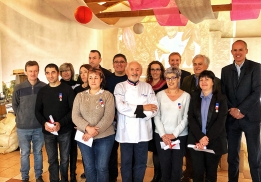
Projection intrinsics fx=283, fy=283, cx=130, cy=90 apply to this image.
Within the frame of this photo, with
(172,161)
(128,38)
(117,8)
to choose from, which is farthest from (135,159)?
(117,8)

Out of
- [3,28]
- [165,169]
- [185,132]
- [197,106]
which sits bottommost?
[165,169]

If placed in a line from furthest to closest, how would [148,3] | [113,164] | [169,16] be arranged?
[169,16] → [148,3] → [113,164]

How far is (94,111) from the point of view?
8.50 ft

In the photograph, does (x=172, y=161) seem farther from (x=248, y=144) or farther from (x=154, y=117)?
(x=248, y=144)

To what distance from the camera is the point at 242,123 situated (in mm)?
2785

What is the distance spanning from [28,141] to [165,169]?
5.03ft

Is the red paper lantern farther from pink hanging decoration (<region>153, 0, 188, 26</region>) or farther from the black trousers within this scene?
the black trousers

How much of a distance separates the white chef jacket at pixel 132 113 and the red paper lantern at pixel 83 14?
2.84 m

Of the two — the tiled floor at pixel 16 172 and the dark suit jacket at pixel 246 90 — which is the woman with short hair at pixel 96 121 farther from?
the dark suit jacket at pixel 246 90

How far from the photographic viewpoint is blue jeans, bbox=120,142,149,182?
2734 mm

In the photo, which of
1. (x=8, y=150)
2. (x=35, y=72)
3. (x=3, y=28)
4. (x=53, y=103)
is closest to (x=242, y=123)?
(x=53, y=103)

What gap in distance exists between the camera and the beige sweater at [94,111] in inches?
102

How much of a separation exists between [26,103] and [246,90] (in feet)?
7.44

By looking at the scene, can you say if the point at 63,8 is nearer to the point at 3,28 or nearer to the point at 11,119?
the point at 3,28
